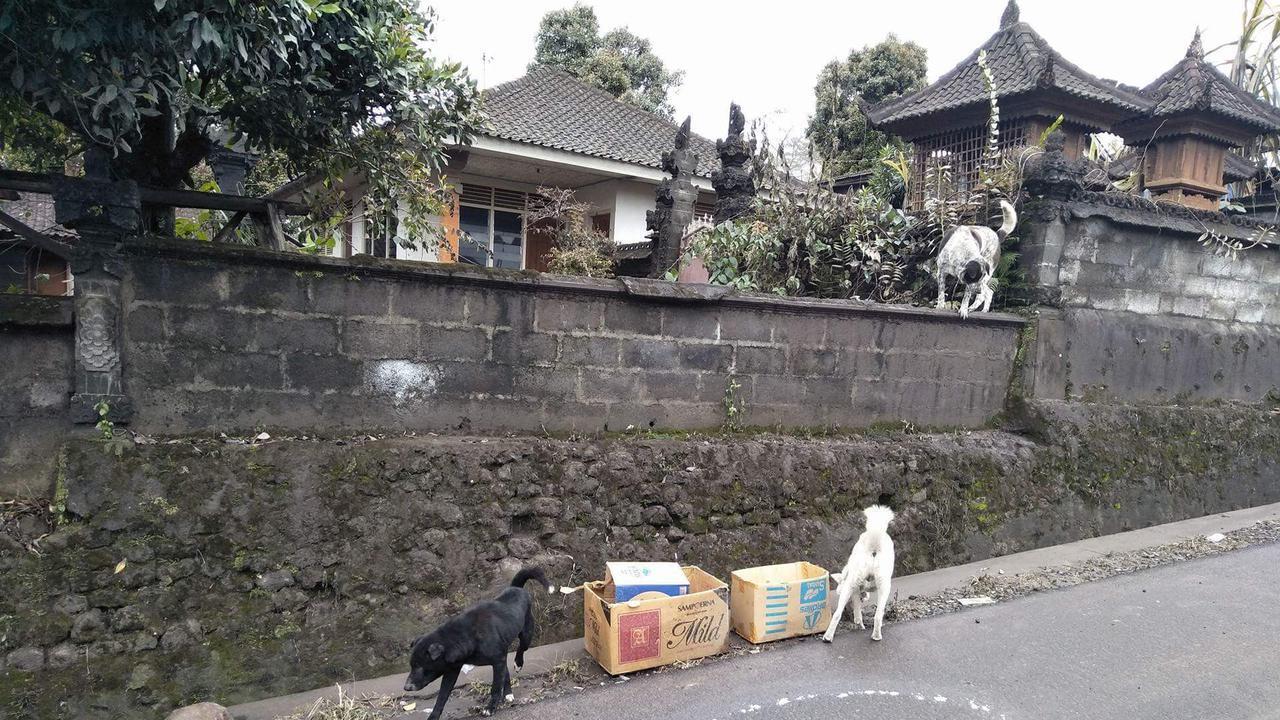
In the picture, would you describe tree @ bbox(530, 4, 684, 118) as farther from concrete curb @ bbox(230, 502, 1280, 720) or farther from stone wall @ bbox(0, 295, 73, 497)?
stone wall @ bbox(0, 295, 73, 497)

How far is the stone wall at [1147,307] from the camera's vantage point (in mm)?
7125

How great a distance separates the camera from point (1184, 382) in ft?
26.2

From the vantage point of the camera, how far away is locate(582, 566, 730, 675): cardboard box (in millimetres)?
4113

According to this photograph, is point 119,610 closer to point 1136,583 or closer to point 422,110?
point 422,110

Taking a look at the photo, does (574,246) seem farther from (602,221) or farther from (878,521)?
(878,521)

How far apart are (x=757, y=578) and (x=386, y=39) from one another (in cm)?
423

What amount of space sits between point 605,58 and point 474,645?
19734 mm

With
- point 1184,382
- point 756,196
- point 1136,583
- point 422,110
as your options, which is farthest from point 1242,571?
point 422,110

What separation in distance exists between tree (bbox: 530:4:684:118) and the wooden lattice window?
41.0 ft

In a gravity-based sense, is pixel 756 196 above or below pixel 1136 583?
above

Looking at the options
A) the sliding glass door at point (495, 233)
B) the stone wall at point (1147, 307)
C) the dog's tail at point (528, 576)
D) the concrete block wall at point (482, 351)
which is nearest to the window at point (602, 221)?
the sliding glass door at point (495, 233)

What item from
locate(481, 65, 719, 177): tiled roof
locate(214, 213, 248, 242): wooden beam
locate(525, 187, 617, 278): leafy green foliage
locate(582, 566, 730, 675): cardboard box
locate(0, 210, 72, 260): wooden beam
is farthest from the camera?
locate(481, 65, 719, 177): tiled roof

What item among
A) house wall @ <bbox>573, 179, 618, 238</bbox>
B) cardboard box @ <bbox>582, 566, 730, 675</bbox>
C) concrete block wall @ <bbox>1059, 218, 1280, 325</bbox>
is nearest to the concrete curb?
cardboard box @ <bbox>582, 566, 730, 675</bbox>

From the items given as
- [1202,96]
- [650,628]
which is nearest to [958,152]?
[1202,96]
